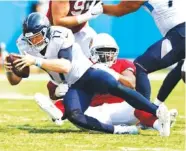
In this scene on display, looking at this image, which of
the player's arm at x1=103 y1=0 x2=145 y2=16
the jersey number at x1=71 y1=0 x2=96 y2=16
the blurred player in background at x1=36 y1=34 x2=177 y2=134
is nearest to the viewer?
the blurred player in background at x1=36 y1=34 x2=177 y2=134

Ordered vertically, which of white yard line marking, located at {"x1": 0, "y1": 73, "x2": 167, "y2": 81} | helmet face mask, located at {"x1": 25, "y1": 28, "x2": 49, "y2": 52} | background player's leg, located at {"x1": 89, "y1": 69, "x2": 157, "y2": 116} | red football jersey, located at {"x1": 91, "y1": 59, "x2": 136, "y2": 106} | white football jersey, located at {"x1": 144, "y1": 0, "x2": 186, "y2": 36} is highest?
white football jersey, located at {"x1": 144, "y1": 0, "x2": 186, "y2": 36}

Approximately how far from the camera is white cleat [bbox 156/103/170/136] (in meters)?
5.18

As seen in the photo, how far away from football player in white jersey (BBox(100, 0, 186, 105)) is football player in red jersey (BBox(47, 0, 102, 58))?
1.46 feet

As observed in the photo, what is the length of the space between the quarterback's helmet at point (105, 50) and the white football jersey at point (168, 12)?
38 centimetres

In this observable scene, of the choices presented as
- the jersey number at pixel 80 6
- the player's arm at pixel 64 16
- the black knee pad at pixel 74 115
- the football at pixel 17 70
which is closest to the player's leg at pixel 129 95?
the black knee pad at pixel 74 115

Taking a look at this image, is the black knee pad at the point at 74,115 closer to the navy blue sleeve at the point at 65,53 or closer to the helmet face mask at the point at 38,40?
the navy blue sleeve at the point at 65,53

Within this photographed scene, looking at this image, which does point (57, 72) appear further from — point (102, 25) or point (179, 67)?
point (102, 25)

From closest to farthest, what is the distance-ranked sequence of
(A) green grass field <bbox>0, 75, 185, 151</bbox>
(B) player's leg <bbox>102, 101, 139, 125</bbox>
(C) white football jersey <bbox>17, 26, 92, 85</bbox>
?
(A) green grass field <bbox>0, 75, 185, 151</bbox> → (C) white football jersey <bbox>17, 26, 92, 85</bbox> → (B) player's leg <bbox>102, 101, 139, 125</bbox>

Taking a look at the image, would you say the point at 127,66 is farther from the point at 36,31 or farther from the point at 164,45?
the point at 36,31

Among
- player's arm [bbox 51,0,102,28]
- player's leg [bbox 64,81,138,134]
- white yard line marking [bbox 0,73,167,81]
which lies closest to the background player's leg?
player's leg [bbox 64,81,138,134]

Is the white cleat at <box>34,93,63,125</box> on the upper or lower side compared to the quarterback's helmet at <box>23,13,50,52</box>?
lower

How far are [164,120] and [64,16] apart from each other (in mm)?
1409

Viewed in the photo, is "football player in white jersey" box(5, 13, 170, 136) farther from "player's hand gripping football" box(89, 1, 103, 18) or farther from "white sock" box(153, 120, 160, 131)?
"player's hand gripping football" box(89, 1, 103, 18)

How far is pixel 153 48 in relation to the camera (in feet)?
18.0
